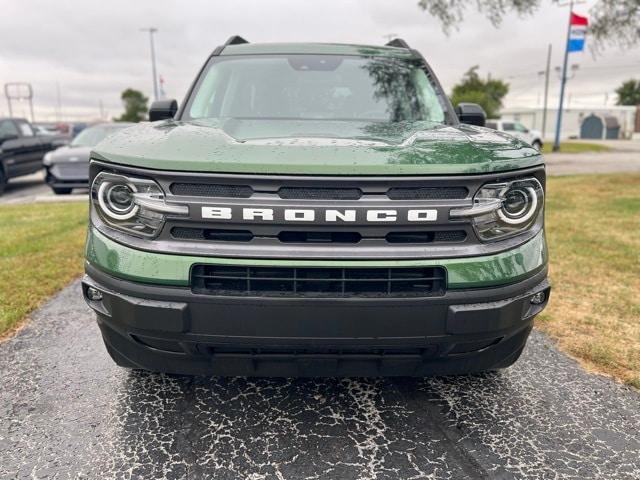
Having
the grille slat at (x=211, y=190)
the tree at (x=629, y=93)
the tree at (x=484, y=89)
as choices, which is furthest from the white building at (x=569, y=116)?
the grille slat at (x=211, y=190)

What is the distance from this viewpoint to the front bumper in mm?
1831

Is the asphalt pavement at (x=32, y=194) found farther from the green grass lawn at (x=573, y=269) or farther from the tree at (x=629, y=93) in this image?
the tree at (x=629, y=93)

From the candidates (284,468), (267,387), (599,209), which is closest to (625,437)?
(284,468)

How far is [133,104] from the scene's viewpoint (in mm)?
66312

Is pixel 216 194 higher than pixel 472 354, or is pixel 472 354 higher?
pixel 216 194

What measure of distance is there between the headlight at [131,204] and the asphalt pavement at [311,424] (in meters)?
0.95

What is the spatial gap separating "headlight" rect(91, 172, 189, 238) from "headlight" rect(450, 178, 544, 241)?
107 centimetres

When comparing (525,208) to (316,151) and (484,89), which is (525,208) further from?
(484,89)

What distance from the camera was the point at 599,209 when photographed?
26.7 ft

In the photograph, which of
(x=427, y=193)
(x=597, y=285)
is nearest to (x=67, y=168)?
(x=597, y=285)

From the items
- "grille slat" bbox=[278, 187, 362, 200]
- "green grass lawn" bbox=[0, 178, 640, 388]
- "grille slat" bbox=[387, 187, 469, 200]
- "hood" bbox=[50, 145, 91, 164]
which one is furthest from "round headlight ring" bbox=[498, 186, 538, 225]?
"hood" bbox=[50, 145, 91, 164]

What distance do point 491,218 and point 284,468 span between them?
4.18ft

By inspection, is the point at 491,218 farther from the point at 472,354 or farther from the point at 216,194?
the point at 216,194

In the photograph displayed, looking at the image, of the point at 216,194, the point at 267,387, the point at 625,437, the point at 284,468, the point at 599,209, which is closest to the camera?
the point at 216,194
